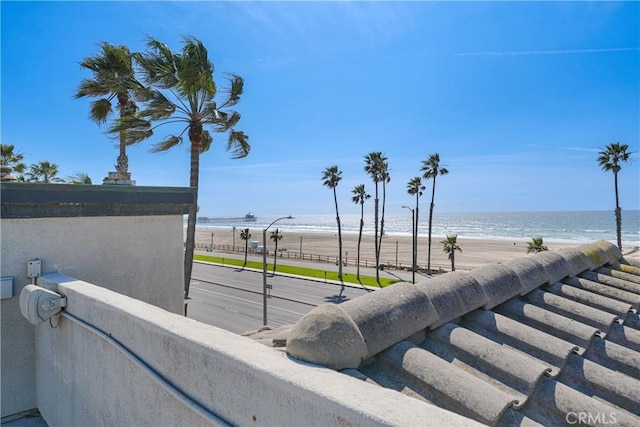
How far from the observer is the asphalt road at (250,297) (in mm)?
23828

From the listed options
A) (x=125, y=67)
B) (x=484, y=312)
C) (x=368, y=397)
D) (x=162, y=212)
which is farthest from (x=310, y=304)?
(x=368, y=397)

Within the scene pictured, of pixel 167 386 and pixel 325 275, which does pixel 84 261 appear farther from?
pixel 325 275

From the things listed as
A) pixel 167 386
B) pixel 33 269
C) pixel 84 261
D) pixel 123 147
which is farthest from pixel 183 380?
pixel 123 147

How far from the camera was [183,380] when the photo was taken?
7.51 ft

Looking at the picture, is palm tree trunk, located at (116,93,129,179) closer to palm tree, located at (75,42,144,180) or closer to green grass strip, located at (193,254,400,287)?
palm tree, located at (75,42,144,180)

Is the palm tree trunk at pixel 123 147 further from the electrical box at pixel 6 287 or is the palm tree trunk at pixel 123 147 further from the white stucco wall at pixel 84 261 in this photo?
the electrical box at pixel 6 287

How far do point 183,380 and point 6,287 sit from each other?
338 centimetres

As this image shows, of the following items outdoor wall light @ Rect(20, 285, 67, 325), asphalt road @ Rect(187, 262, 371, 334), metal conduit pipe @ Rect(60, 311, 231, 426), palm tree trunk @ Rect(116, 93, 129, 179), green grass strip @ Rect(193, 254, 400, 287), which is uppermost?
palm tree trunk @ Rect(116, 93, 129, 179)

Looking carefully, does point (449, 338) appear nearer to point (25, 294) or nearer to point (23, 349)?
point (25, 294)

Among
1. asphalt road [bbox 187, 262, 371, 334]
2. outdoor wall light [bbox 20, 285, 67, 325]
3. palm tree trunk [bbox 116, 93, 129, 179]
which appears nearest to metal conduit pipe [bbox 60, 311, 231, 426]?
outdoor wall light [bbox 20, 285, 67, 325]

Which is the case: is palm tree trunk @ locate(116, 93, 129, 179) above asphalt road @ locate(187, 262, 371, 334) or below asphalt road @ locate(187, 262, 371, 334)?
above

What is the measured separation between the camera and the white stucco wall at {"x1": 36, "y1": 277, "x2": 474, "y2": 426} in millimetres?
1568

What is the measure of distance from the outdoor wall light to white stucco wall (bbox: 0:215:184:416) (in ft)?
3.08

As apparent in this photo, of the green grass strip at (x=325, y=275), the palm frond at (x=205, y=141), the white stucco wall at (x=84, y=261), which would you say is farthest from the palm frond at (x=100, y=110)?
the green grass strip at (x=325, y=275)
